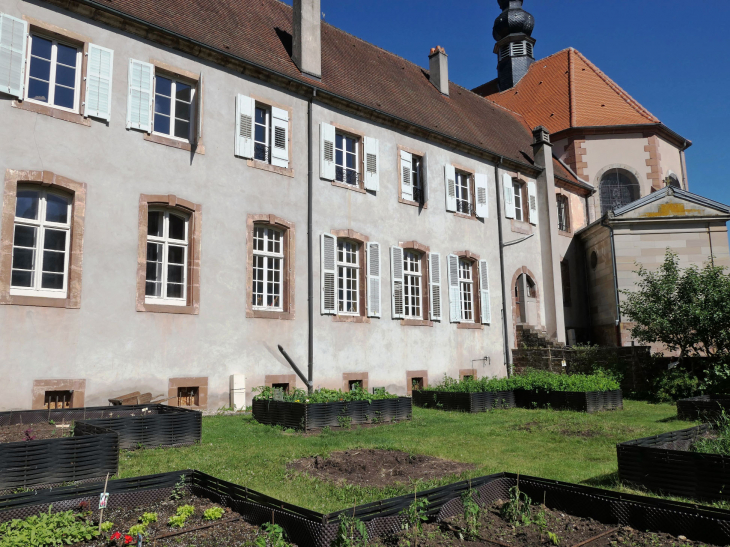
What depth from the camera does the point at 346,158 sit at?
1672cm

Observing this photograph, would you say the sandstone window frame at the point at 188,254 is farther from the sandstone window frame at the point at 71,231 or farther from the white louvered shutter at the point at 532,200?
the white louvered shutter at the point at 532,200

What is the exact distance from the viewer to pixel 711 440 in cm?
645

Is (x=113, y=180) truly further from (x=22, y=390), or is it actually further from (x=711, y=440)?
(x=711, y=440)

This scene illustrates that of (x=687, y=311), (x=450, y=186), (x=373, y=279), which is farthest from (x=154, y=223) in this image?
(x=687, y=311)

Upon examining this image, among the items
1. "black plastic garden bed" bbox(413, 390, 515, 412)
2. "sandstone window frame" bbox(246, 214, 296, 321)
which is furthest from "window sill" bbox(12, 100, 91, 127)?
"black plastic garden bed" bbox(413, 390, 515, 412)

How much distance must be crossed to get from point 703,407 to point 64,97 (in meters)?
12.3

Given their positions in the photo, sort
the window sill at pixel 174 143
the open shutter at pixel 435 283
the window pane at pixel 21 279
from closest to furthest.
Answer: the window pane at pixel 21 279 < the window sill at pixel 174 143 < the open shutter at pixel 435 283

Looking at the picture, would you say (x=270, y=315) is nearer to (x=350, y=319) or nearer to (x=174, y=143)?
(x=350, y=319)

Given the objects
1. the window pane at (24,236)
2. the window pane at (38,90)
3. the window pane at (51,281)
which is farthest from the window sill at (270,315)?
the window pane at (38,90)

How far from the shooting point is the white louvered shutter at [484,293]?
19500mm

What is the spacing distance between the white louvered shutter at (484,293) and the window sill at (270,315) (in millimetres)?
7431

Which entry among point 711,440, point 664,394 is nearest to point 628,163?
point 664,394

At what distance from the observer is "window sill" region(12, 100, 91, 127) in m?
10.8

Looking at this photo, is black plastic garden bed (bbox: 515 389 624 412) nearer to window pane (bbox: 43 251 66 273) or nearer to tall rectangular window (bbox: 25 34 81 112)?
window pane (bbox: 43 251 66 273)
